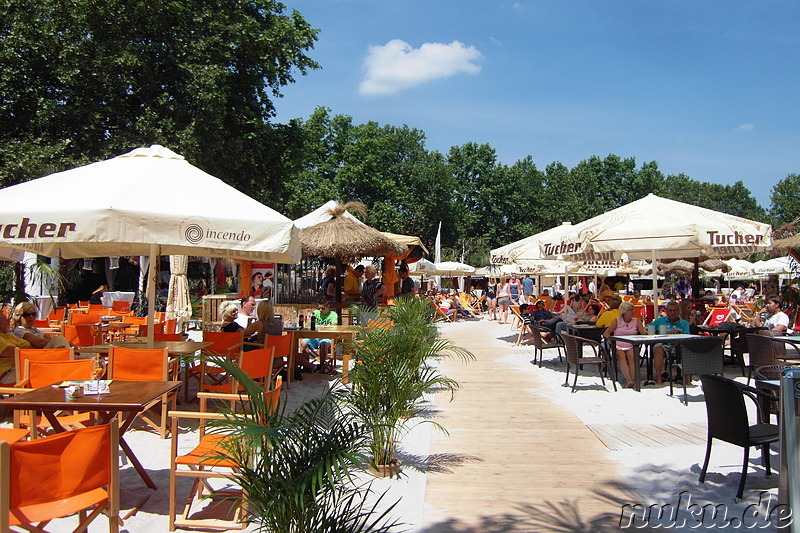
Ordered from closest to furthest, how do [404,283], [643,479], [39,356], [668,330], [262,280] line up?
[643,479]
[39,356]
[668,330]
[262,280]
[404,283]

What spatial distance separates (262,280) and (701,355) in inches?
450

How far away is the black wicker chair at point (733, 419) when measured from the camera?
4242mm

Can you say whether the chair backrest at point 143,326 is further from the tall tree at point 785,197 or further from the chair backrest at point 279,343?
the tall tree at point 785,197

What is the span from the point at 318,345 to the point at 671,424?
226 inches

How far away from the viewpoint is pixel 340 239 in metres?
12.6

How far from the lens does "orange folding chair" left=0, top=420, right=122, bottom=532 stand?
8.12 feet

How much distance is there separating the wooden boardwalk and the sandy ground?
0.36 feet

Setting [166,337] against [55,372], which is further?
[166,337]

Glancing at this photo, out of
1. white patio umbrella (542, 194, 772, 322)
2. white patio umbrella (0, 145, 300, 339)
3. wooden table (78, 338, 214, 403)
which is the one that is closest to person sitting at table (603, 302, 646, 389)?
white patio umbrella (542, 194, 772, 322)

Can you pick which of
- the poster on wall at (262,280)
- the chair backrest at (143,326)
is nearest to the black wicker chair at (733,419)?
the chair backrest at (143,326)

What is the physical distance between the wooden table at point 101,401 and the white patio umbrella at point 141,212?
1.37 metres

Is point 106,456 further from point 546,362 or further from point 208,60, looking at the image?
point 208,60

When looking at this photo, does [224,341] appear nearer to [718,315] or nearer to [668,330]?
[668,330]

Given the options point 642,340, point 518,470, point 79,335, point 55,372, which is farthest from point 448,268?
point 55,372
